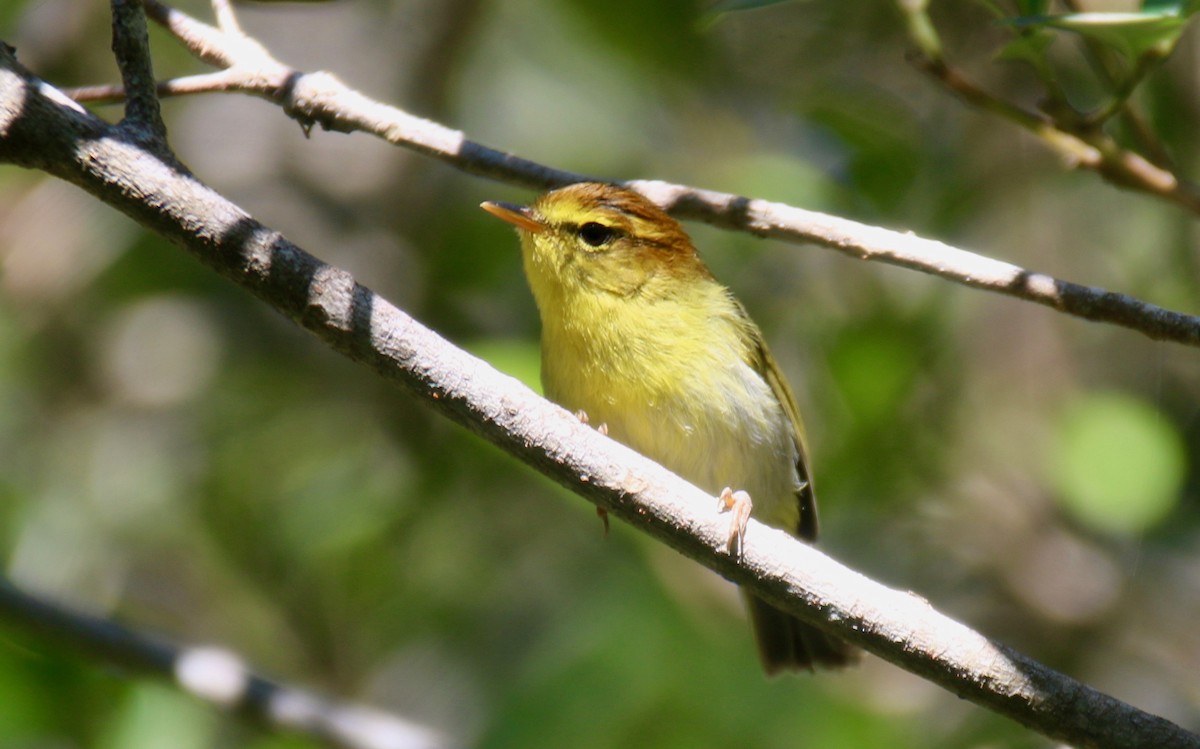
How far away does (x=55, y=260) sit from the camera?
501cm

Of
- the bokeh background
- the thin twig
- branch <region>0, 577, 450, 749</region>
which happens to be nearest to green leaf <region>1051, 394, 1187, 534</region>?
the bokeh background

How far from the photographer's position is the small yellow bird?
137 inches

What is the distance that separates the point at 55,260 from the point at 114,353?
58cm

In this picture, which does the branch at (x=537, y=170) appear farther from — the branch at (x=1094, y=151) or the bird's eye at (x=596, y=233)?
the bird's eye at (x=596, y=233)

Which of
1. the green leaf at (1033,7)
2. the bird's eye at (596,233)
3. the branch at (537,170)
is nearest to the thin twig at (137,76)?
the branch at (537,170)

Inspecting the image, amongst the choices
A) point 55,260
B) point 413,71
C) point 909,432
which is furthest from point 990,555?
point 55,260

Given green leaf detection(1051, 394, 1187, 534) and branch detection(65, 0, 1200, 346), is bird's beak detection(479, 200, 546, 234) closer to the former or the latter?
branch detection(65, 0, 1200, 346)

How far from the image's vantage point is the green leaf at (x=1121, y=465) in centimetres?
395

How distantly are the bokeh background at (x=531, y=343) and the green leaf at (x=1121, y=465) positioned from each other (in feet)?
0.45

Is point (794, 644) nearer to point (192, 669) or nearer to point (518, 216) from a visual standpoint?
point (518, 216)

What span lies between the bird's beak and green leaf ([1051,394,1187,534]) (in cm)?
202

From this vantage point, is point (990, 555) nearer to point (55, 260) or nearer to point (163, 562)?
point (163, 562)

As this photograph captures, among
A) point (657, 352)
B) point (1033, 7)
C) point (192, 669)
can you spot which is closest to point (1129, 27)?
point (1033, 7)

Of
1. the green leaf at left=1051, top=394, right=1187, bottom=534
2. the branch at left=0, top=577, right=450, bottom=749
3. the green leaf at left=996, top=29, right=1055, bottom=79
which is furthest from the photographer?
the green leaf at left=1051, top=394, right=1187, bottom=534
